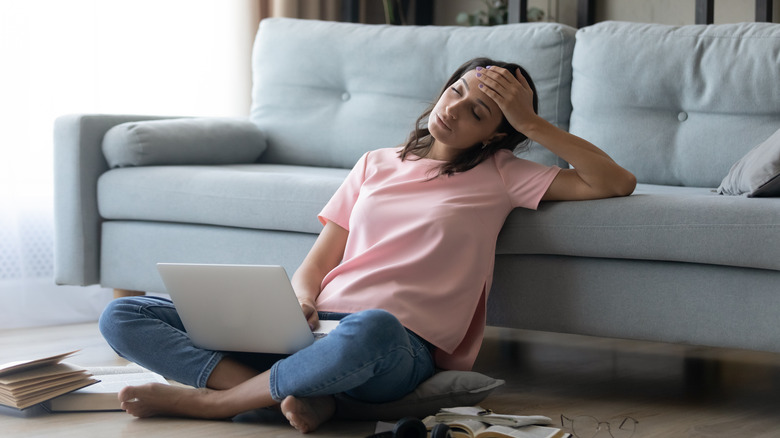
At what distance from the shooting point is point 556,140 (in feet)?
5.79

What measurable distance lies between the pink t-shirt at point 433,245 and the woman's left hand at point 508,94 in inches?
4.3

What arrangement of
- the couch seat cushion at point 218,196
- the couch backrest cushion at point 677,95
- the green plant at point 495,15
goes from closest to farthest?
the couch seat cushion at point 218,196 < the couch backrest cushion at point 677,95 < the green plant at point 495,15

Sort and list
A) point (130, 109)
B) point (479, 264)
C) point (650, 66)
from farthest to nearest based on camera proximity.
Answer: point (130, 109) < point (650, 66) < point (479, 264)

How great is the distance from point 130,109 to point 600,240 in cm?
202

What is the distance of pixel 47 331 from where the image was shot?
278 cm

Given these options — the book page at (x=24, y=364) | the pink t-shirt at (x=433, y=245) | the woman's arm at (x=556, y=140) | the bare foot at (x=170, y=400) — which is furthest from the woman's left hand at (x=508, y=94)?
the book page at (x=24, y=364)

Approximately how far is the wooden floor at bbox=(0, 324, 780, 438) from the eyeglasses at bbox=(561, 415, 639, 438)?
0.8 inches

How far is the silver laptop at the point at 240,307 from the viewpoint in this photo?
157 centimetres

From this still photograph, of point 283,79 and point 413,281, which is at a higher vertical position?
point 283,79

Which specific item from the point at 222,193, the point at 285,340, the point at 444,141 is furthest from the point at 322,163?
the point at 285,340

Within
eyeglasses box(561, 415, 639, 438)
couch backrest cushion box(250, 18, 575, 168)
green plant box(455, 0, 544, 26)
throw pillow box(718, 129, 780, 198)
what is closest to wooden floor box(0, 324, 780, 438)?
eyeglasses box(561, 415, 639, 438)

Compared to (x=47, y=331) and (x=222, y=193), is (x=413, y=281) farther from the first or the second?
(x=47, y=331)

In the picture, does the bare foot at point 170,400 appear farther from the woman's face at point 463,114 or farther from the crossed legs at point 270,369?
the woman's face at point 463,114

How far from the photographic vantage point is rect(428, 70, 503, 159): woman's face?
5.78 feet
